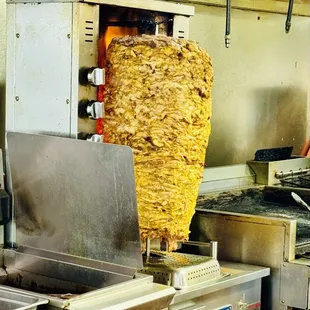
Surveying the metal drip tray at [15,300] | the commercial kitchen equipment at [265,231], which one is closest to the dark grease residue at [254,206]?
the commercial kitchen equipment at [265,231]

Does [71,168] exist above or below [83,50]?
below

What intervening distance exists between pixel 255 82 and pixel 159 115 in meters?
2.08

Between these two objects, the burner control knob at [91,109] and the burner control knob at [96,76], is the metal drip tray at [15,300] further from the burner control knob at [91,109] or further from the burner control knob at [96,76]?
the burner control knob at [96,76]

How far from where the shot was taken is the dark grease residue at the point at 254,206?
3.58 m

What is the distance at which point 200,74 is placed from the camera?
9.11 ft

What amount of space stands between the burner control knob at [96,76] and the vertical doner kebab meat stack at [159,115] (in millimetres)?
64

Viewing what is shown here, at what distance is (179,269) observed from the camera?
2.97 metres

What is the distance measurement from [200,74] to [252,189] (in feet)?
5.09

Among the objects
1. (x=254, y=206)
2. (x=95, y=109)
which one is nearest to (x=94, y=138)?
(x=95, y=109)

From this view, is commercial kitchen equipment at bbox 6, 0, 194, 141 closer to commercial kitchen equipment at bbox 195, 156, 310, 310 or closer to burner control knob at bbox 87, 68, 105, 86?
burner control knob at bbox 87, 68, 105, 86

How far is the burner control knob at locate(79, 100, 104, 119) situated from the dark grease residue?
1.07 meters

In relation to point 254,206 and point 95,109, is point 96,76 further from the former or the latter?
point 254,206

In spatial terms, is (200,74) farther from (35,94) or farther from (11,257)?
(11,257)

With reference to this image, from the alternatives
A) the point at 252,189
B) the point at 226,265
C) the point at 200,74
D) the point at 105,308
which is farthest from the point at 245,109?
the point at 105,308
